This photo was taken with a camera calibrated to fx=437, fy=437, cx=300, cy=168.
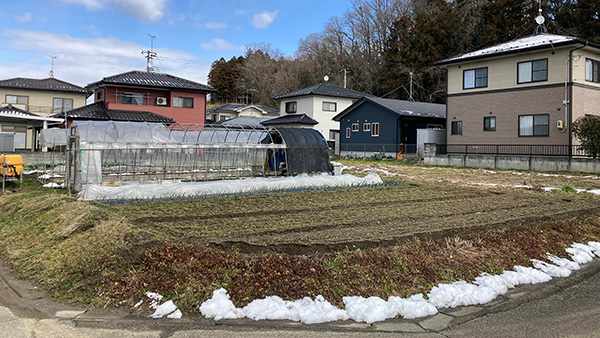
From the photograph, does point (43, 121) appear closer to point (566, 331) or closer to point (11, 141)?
point (11, 141)

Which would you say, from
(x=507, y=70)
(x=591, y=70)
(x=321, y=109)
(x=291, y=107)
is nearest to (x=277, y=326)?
(x=507, y=70)

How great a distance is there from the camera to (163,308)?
4156 millimetres

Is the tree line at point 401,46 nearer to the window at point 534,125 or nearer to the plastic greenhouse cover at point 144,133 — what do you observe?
the window at point 534,125

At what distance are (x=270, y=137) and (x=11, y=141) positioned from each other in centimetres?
983

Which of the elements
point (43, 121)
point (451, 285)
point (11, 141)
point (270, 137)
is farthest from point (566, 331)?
point (43, 121)

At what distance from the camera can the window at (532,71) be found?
2036 cm

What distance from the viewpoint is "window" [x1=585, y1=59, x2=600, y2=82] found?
1994 cm

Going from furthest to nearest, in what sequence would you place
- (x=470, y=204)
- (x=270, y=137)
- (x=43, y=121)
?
(x=43, y=121) < (x=270, y=137) < (x=470, y=204)

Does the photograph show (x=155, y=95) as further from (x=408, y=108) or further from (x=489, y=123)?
(x=489, y=123)

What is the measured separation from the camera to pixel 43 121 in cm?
2027

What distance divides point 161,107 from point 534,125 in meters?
22.7

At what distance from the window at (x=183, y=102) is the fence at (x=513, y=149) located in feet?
56.7

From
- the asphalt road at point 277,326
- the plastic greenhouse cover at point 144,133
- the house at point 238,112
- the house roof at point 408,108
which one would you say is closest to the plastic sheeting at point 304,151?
the plastic greenhouse cover at point 144,133

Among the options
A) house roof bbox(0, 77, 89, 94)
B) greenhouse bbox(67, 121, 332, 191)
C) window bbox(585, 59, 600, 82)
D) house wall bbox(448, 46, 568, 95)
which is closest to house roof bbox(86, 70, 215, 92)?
house roof bbox(0, 77, 89, 94)
